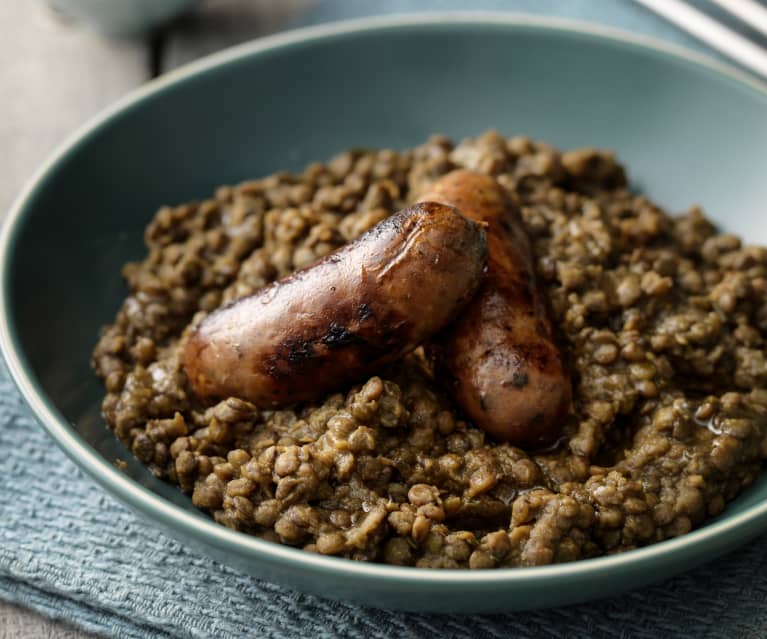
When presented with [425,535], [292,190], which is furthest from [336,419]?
[292,190]

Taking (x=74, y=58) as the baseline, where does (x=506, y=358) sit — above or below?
above

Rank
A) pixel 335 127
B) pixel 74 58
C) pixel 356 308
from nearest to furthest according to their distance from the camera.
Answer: pixel 356 308 → pixel 335 127 → pixel 74 58

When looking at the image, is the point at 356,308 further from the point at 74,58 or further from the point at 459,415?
the point at 74,58

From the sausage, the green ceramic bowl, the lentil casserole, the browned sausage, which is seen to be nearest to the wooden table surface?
the green ceramic bowl

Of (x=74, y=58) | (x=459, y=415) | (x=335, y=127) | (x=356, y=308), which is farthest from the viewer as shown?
(x=74, y=58)

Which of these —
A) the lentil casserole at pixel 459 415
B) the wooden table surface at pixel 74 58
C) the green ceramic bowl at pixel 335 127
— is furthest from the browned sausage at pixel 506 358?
the wooden table surface at pixel 74 58

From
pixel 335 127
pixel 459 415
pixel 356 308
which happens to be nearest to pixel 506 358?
pixel 459 415
